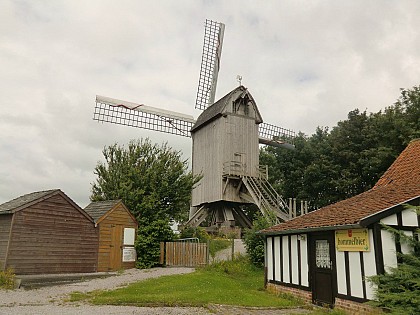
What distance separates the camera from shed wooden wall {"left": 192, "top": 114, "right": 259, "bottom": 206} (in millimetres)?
29047

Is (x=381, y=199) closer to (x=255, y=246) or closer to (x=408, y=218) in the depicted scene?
(x=408, y=218)

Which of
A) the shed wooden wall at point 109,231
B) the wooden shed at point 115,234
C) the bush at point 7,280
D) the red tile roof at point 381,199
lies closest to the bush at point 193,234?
the wooden shed at point 115,234

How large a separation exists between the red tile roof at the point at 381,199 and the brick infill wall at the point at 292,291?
6.24 feet

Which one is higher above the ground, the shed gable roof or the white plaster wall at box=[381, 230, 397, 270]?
the shed gable roof

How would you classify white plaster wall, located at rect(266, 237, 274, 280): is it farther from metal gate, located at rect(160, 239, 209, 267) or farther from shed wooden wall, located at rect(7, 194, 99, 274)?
shed wooden wall, located at rect(7, 194, 99, 274)

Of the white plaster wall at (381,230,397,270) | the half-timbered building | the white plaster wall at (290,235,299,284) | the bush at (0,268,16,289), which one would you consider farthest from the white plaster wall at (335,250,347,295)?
the bush at (0,268,16,289)

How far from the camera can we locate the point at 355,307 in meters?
10.3

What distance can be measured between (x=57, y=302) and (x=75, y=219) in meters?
7.67

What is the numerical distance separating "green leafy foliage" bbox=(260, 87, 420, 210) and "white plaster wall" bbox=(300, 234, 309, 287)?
13.3 metres

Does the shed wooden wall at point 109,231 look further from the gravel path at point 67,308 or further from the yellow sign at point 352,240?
the yellow sign at point 352,240

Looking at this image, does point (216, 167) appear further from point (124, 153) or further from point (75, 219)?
point (75, 219)

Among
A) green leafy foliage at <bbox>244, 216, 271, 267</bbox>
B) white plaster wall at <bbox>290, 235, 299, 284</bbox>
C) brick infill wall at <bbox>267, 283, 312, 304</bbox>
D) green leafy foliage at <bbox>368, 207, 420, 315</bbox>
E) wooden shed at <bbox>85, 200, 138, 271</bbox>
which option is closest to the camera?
green leafy foliage at <bbox>368, 207, 420, 315</bbox>

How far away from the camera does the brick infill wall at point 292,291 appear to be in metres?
12.4

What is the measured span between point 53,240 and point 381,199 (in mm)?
13709
